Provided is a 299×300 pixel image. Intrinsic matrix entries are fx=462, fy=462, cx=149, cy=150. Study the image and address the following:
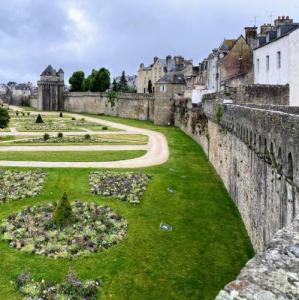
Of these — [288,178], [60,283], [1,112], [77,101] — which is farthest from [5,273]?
[77,101]

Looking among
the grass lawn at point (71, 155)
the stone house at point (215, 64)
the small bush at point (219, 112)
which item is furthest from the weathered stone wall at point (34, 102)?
the small bush at point (219, 112)

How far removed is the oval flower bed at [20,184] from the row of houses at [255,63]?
465 inches

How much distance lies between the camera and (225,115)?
20.8 metres

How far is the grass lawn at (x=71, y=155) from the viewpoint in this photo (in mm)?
28500

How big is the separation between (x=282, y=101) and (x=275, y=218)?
14872 millimetres

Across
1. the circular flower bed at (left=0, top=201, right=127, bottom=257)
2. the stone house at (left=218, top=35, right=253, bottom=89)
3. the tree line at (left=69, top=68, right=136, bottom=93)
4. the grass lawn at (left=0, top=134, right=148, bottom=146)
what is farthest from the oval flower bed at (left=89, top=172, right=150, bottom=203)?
the tree line at (left=69, top=68, right=136, bottom=93)

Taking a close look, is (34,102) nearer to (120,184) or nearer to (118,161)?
(118,161)

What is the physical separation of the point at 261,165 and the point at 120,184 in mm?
11302

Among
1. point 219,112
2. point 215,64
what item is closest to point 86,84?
point 215,64

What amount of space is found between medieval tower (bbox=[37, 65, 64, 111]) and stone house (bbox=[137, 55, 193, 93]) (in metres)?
17.9

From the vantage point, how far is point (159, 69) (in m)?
87.9

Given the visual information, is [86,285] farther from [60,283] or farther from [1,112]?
[1,112]

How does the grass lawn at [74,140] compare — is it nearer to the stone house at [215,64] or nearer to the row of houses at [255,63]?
the row of houses at [255,63]

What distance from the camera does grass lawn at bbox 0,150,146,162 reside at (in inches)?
1122
